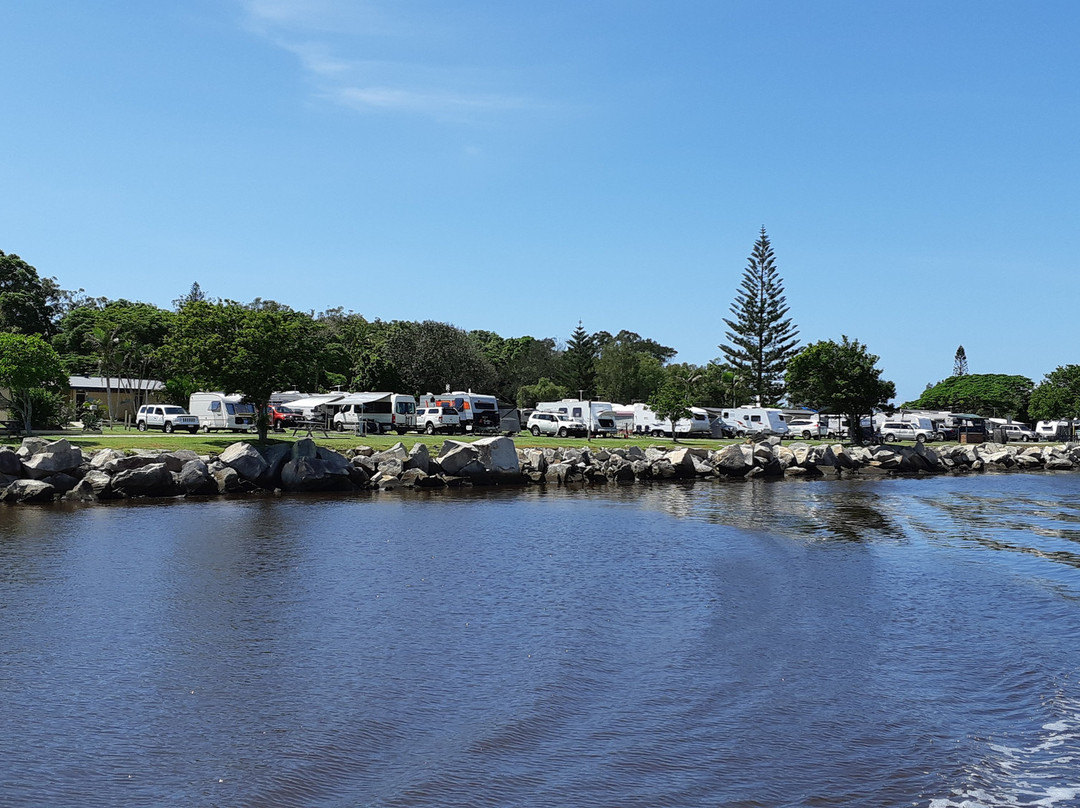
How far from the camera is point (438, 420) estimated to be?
55.9 meters

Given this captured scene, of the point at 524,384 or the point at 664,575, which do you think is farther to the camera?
the point at 524,384

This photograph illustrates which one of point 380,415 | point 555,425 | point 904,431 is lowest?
point 904,431

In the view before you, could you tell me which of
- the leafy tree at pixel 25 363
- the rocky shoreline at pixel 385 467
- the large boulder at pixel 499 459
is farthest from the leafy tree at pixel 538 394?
the leafy tree at pixel 25 363

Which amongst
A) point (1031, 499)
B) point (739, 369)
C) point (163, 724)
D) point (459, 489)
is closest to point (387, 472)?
point (459, 489)

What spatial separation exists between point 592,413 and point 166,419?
25.2 meters

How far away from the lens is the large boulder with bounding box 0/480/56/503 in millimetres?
29094

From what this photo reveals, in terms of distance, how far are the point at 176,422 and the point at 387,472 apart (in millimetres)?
20931

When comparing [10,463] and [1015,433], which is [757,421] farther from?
[10,463]

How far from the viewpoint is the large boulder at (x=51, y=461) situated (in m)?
30.3

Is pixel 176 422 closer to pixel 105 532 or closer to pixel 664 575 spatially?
pixel 105 532

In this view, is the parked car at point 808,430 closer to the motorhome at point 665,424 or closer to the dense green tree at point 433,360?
the motorhome at point 665,424

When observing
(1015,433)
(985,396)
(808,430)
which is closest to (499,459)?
(808,430)

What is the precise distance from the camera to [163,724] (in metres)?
8.81

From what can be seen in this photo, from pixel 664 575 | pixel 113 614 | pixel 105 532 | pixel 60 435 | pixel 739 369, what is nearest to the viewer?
pixel 113 614
